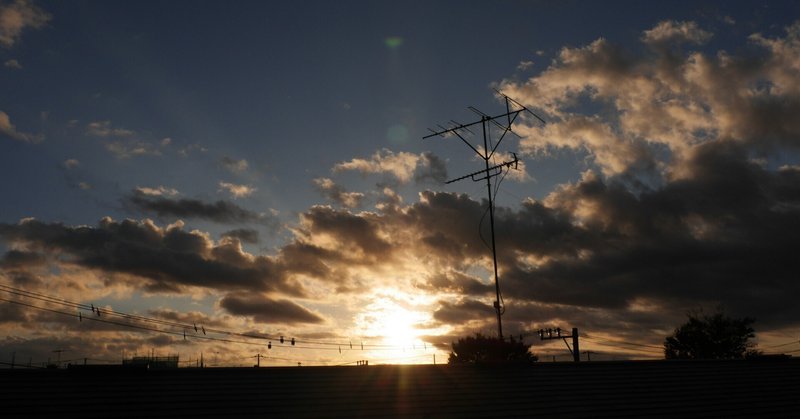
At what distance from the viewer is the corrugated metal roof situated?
17578 millimetres

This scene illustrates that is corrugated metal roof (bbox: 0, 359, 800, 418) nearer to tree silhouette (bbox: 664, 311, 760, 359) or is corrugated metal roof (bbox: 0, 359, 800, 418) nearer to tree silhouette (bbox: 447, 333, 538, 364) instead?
tree silhouette (bbox: 447, 333, 538, 364)

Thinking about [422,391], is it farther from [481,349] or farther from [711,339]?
[711,339]

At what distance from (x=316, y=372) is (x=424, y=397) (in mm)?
3790

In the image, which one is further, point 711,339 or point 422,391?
point 711,339

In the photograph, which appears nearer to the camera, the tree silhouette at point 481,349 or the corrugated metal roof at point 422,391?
the corrugated metal roof at point 422,391

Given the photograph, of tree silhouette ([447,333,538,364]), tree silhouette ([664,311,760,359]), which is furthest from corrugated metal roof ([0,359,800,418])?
tree silhouette ([664,311,760,359])

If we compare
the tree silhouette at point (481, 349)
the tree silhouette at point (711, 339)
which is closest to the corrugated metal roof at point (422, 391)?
the tree silhouette at point (481, 349)

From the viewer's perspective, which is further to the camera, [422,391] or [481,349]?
[481,349]

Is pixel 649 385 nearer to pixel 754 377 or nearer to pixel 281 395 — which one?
pixel 754 377

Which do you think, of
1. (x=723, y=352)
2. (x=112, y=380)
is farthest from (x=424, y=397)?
(x=723, y=352)

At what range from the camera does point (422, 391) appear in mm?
21188

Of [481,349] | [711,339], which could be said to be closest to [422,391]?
[481,349]

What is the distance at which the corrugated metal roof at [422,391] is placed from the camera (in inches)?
692

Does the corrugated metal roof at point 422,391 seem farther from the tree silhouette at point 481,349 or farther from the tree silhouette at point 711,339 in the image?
the tree silhouette at point 711,339
